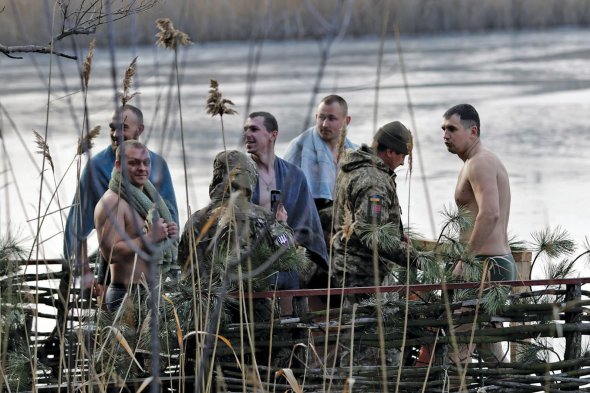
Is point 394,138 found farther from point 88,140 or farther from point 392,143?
point 88,140

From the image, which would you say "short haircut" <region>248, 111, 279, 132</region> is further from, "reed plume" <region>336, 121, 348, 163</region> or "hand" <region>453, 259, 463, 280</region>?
"reed plume" <region>336, 121, 348, 163</region>

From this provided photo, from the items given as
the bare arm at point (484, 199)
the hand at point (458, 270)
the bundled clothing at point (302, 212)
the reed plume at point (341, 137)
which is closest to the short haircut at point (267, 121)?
the bundled clothing at point (302, 212)

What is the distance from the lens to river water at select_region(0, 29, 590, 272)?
34.6ft

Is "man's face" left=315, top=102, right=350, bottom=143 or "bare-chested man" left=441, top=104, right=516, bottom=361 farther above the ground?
"man's face" left=315, top=102, right=350, bottom=143

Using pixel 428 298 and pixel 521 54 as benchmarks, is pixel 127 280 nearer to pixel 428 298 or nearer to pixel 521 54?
pixel 428 298

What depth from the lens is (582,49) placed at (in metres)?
26.5

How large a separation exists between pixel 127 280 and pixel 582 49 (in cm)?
2272

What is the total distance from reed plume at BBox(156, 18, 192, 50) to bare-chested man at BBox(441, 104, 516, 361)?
2646mm

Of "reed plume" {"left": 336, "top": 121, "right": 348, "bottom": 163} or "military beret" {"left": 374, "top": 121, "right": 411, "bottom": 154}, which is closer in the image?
"reed plume" {"left": 336, "top": 121, "right": 348, "bottom": 163}

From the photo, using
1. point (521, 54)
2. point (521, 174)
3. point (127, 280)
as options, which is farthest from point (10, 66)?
point (127, 280)

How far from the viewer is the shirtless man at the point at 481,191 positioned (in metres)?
5.29

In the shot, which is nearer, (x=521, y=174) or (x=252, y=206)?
(x=252, y=206)

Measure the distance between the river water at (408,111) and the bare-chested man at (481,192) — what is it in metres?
0.79

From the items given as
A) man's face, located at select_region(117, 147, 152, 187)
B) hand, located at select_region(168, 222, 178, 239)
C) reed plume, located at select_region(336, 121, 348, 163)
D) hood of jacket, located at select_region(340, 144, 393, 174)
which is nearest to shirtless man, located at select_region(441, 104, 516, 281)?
hood of jacket, located at select_region(340, 144, 393, 174)
